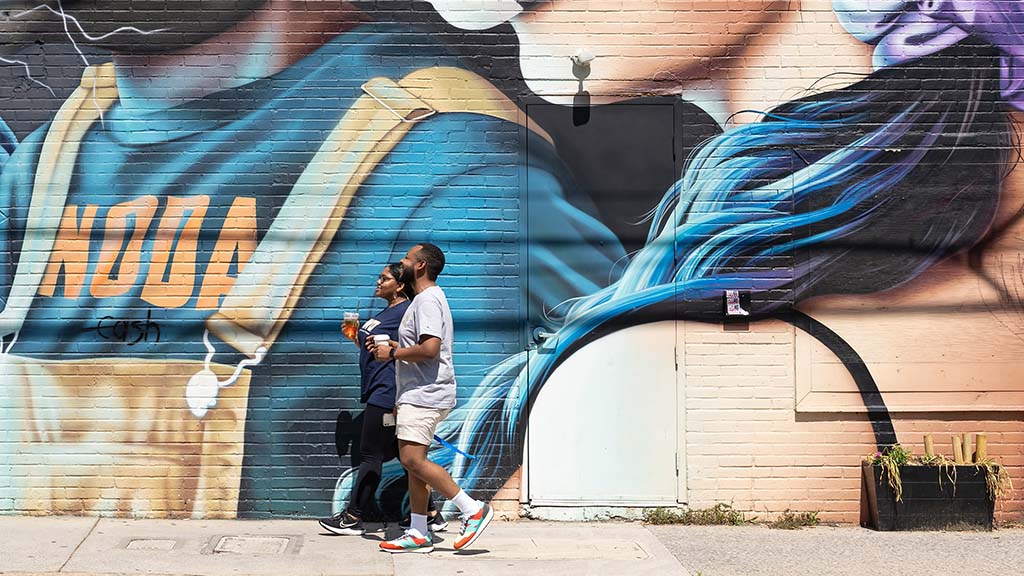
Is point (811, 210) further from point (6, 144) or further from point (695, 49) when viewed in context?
point (6, 144)

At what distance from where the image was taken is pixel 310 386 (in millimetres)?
7676

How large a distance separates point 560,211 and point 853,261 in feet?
6.64

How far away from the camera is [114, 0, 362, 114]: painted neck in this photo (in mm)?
7727

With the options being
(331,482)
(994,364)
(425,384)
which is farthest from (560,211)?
(994,364)

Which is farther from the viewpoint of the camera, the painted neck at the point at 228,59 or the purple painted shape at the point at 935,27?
the purple painted shape at the point at 935,27

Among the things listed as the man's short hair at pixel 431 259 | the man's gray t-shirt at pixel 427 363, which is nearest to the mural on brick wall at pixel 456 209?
the man's short hair at pixel 431 259

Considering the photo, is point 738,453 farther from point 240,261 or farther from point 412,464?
point 240,261

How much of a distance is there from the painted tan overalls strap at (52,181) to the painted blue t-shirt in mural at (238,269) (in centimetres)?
6

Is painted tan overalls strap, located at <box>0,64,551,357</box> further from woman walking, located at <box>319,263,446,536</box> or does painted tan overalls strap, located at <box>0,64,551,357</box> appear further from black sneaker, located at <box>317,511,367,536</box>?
black sneaker, located at <box>317,511,367,536</box>

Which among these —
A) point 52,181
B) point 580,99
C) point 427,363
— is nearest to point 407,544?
point 427,363

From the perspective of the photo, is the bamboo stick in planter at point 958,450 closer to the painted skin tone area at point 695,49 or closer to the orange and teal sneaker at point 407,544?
the painted skin tone area at point 695,49

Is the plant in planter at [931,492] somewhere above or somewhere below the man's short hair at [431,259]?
below

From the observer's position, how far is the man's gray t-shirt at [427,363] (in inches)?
262

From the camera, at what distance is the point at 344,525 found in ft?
23.9
